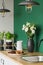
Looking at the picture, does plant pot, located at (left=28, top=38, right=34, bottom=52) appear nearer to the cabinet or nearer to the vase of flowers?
the vase of flowers

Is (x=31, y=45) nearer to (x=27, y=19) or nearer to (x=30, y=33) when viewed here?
(x=30, y=33)

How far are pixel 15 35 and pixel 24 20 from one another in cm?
67

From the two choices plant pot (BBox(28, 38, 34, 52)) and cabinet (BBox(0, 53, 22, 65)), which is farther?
plant pot (BBox(28, 38, 34, 52))

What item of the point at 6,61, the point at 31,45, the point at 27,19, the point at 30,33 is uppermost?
the point at 27,19

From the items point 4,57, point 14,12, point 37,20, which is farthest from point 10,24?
point 4,57

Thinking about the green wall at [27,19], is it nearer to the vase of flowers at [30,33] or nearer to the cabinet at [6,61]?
the vase of flowers at [30,33]

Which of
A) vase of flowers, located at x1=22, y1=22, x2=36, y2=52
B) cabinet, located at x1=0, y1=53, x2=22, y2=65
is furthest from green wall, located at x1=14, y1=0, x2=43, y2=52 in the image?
cabinet, located at x1=0, y1=53, x2=22, y2=65

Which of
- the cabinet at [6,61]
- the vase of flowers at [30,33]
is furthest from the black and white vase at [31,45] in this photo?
the cabinet at [6,61]

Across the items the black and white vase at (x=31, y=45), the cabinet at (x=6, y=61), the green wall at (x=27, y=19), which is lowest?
the cabinet at (x=6, y=61)

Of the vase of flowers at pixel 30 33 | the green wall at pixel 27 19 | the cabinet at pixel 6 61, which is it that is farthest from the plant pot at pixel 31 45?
the cabinet at pixel 6 61

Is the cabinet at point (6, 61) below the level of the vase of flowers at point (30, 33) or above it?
below

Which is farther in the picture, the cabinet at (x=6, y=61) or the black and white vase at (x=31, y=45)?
the black and white vase at (x=31, y=45)

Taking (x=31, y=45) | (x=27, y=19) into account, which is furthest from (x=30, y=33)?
(x=27, y=19)

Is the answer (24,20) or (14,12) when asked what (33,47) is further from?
(14,12)
